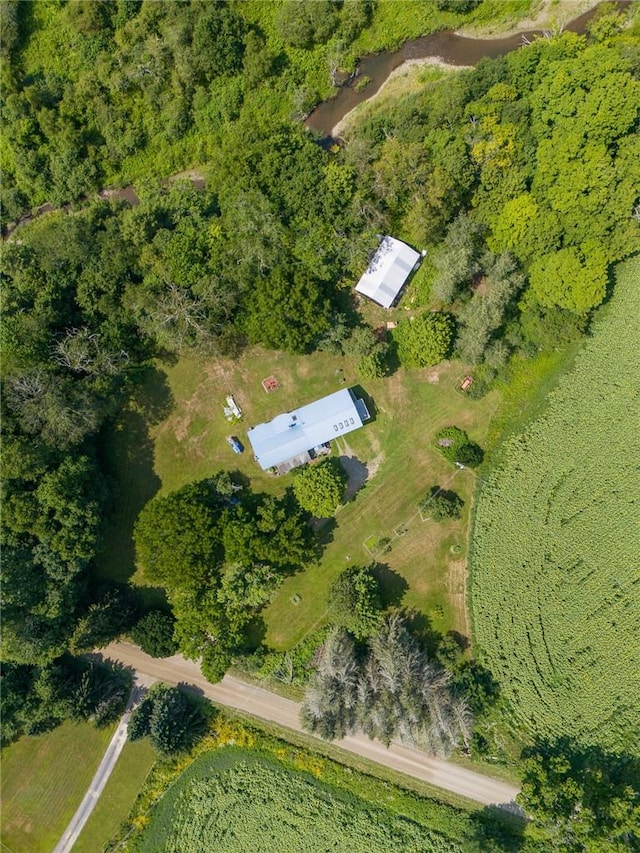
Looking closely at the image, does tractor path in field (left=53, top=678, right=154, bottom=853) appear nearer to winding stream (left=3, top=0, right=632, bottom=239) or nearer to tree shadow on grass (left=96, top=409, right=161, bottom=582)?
tree shadow on grass (left=96, top=409, right=161, bottom=582)

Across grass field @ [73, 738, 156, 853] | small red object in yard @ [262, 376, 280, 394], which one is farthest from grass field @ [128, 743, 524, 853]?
small red object in yard @ [262, 376, 280, 394]

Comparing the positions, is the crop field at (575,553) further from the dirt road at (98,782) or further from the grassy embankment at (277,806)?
the dirt road at (98,782)

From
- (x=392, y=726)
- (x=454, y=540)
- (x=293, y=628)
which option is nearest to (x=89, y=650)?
(x=293, y=628)

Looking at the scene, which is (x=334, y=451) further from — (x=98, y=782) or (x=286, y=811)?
(x=98, y=782)

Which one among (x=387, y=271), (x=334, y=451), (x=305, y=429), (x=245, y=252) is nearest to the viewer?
(x=245, y=252)

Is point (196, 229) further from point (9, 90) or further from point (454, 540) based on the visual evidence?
point (454, 540)

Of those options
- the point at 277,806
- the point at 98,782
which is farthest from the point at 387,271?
the point at 98,782

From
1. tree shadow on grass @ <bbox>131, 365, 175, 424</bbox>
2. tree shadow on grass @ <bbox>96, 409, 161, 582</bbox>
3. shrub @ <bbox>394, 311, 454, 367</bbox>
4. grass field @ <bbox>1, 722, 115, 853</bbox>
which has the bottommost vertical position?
grass field @ <bbox>1, 722, 115, 853</bbox>
